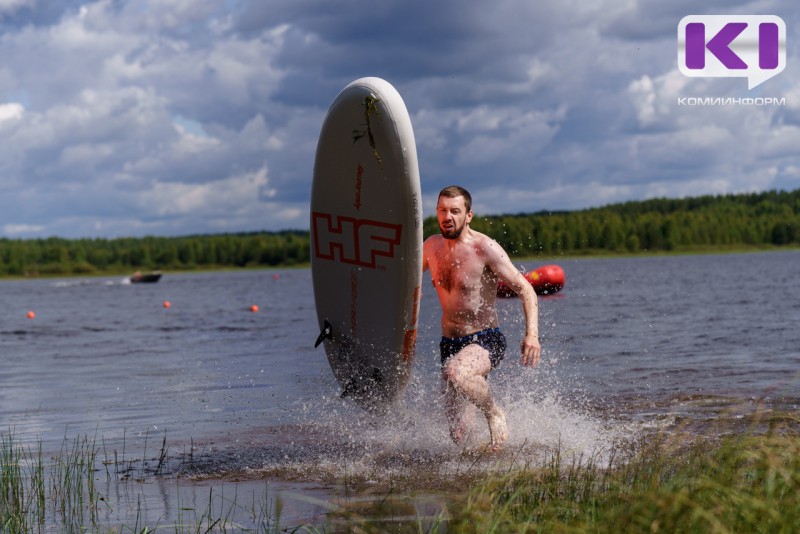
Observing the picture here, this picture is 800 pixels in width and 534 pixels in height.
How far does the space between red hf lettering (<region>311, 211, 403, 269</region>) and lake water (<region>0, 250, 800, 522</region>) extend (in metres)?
1.22

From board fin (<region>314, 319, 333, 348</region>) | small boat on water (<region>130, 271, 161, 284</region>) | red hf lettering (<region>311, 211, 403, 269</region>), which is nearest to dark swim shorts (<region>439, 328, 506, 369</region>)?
red hf lettering (<region>311, 211, 403, 269</region>)

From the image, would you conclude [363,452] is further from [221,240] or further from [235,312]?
[221,240]

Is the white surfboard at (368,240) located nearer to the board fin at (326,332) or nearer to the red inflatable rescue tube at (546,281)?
the board fin at (326,332)

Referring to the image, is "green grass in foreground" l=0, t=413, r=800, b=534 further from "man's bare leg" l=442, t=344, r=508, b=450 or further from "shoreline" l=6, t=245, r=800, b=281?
"shoreline" l=6, t=245, r=800, b=281

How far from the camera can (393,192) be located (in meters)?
7.75

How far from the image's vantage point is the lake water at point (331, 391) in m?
7.88

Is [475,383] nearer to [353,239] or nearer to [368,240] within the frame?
[368,240]

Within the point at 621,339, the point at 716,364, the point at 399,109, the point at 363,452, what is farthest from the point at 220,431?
the point at 621,339

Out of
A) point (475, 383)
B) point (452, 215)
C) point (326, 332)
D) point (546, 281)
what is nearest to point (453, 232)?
point (452, 215)

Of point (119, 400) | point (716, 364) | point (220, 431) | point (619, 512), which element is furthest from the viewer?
point (716, 364)

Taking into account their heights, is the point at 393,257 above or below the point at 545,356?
above

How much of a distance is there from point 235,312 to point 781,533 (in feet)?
109

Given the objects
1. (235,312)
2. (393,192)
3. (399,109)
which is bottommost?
(235,312)

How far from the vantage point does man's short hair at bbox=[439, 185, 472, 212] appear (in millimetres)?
7188
